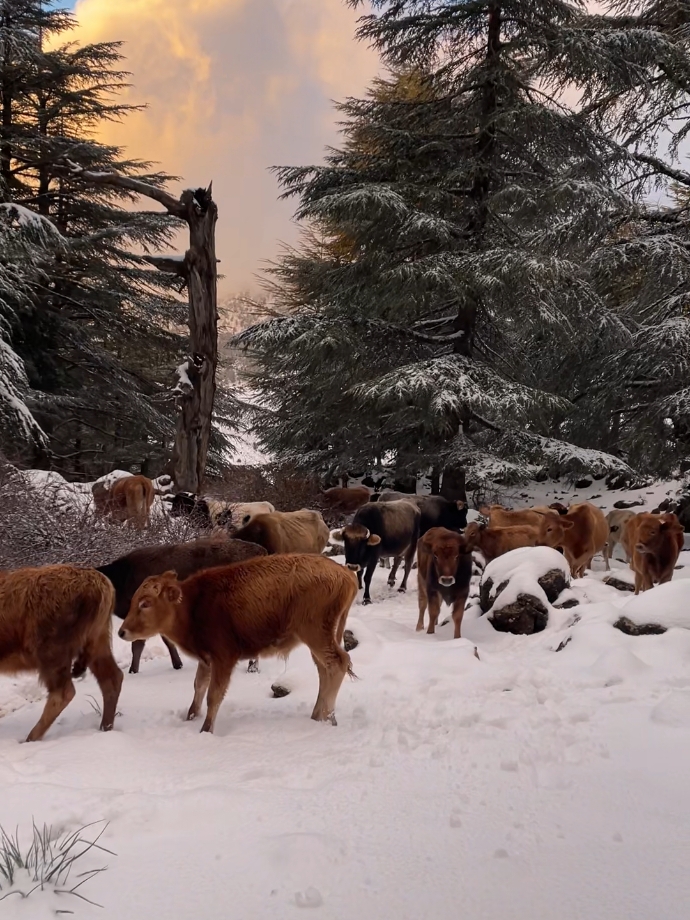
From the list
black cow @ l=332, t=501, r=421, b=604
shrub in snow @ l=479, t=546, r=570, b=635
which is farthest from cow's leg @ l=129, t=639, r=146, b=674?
shrub in snow @ l=479, t=546, r=570, b=635

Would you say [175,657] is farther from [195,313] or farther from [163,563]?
[195,313]

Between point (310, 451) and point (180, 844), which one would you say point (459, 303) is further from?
point (180, 844)

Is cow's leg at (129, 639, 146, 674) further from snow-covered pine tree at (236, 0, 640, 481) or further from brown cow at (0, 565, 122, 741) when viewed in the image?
snow-covered pine tree at (236, 0, 640, 481)

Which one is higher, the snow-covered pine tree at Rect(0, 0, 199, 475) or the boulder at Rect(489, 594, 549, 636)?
the snow-covered pine tree at Rect(0, 0, 199, 475)

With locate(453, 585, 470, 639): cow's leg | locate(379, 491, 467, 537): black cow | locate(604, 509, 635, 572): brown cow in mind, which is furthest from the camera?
locate(604, 509, 635, 572): brown cow

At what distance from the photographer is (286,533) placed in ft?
26.6

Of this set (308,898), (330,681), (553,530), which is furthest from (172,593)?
(553,530)

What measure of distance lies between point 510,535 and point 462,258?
25.0ft

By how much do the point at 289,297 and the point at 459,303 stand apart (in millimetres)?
11092

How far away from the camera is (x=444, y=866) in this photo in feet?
7.83

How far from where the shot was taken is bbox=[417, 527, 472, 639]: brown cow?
6.42m

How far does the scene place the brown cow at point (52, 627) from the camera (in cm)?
371

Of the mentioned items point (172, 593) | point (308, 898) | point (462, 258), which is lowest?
point (308, 898)

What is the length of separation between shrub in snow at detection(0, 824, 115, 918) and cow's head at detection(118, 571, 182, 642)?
1724 millimetres
